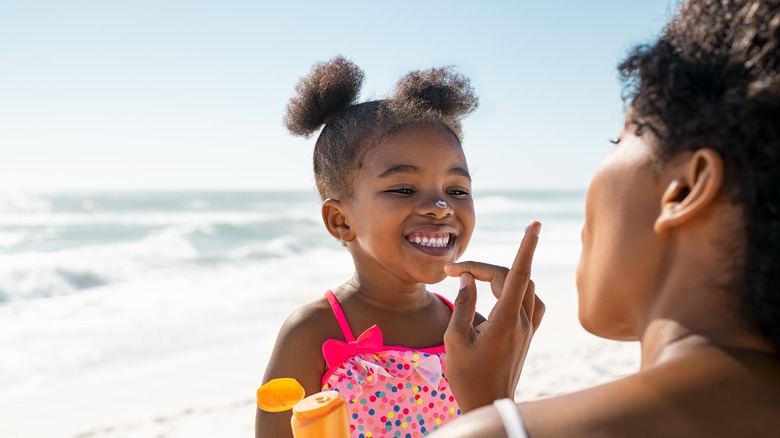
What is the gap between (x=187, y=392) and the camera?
222 inches

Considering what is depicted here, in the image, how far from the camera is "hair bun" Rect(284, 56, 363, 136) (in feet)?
9.53

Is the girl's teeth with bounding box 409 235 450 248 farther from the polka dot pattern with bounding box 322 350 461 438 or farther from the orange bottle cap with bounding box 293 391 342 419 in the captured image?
the orange bottle cap with bounding box 293 391 342 419

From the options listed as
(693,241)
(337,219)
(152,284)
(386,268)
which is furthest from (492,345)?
(152,284)

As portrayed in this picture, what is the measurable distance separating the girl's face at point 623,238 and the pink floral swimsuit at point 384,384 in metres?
1.26

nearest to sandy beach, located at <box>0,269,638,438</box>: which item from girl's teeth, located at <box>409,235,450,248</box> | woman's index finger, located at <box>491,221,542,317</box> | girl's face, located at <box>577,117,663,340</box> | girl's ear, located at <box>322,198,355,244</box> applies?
girl's ear, located at <box>322,198,355,244</box>

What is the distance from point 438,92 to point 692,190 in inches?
77.8

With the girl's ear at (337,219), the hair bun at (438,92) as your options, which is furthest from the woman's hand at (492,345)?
the hair bun at (438,92)

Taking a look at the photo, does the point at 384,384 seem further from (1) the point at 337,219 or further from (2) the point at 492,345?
(2) the point at 492,345

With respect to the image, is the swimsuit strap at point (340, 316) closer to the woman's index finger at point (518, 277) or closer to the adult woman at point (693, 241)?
the woman's index finger at point (518, 277)

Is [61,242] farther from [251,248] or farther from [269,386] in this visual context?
[269,386]

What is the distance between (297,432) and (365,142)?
151cm

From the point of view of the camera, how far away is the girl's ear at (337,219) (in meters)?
2.68

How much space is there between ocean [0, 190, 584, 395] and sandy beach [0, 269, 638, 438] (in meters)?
0.37

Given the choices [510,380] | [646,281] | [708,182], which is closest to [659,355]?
[646,281]
